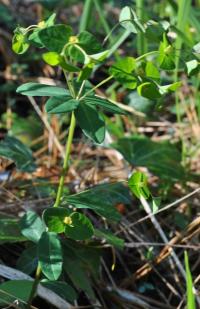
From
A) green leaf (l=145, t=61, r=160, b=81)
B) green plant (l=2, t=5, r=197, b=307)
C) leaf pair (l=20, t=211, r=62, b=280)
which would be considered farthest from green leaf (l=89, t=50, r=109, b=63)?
leaf pair (l=20, t=211, r=62, b=280)

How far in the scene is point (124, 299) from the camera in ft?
4.20

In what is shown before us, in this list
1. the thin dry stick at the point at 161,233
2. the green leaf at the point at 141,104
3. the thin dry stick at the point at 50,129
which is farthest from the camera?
the green leaf at the point at 141,104

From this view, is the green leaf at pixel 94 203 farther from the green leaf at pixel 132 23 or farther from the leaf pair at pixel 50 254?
the green leaf at pixel 132 23

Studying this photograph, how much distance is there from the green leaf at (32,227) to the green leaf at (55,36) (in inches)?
14.7

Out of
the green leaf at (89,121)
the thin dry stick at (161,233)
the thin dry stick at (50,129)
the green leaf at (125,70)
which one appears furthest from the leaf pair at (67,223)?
the thin dry stick at (50,129)

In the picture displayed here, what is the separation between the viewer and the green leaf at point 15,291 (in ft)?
3.43

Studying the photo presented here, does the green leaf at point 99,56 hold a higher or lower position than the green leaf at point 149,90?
higher

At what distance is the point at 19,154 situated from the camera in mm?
1361

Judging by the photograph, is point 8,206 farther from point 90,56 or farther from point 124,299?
point 90,56

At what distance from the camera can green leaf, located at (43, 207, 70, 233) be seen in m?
0.96

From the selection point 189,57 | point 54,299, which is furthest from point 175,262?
point 189,57

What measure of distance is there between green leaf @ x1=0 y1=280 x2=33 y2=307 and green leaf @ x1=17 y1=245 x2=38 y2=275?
0.25ft

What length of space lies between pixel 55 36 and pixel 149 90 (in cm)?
16

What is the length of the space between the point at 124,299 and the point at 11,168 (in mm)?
533
